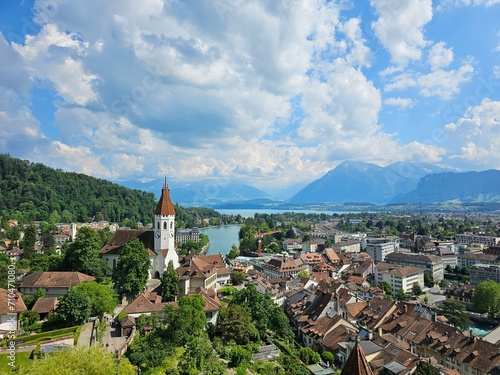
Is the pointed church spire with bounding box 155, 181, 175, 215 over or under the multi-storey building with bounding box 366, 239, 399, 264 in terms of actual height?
over

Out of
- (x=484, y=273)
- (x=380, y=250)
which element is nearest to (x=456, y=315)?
(x=484, y=273)

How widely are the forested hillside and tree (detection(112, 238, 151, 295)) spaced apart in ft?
191

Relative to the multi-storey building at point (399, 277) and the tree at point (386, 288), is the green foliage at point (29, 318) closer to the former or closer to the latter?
the tree at point (386, 288)

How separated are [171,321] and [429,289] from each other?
44.2 metres

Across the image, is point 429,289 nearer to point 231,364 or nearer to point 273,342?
point 273,342

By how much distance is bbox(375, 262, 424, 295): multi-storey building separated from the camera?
48.4 m

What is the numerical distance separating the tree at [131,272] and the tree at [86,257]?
3.61 meters

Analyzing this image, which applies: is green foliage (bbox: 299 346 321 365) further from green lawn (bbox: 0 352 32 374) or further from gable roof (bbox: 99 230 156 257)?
gable roof (bbox: 99 230 156 257)

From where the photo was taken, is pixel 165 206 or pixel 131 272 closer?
pixel 131 272

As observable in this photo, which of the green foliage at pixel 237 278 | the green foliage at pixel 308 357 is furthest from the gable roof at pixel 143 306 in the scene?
the green foliage at pixel 237 278

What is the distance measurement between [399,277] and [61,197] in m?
85.9

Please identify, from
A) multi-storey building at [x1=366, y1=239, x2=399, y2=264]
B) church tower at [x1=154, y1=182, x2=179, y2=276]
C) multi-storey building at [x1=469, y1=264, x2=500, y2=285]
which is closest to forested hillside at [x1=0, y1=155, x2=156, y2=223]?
church tower at [x1=154, y1=182, x2=179, y2=276]

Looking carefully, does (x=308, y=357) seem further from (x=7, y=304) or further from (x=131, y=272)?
(x=7, y=304)

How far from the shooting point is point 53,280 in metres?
27.0
